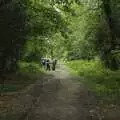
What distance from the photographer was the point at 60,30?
3381 cm

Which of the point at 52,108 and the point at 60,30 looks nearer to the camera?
the point at 52,108

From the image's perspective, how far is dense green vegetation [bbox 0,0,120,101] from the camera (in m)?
22.5

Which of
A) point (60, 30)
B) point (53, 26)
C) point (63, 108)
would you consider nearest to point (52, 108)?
point (63, 108)

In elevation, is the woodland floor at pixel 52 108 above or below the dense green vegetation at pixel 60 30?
below

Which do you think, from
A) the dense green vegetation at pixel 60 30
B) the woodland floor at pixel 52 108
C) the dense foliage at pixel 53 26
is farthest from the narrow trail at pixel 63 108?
the dense foliage at pixel 53 26

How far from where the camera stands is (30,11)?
28281 millimetres

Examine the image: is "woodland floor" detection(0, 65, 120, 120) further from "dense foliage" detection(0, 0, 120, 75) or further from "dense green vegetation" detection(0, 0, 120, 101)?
"dense foliage" detection(0, 0, 120, 75)

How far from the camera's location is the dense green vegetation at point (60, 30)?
2250cm

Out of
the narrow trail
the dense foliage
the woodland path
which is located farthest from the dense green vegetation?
the woodland path

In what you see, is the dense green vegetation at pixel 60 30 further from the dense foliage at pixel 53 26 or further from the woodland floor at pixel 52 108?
the woodland floor at pixel 52 108

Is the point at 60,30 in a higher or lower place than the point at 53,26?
lower

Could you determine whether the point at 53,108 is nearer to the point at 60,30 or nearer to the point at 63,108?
the point at 63,108

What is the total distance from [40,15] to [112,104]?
18141 mm

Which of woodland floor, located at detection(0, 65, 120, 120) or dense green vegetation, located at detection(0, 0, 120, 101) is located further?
dense green vegetation, located at detection(0, 0, 120, 101)
